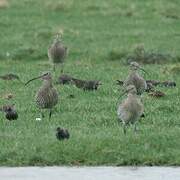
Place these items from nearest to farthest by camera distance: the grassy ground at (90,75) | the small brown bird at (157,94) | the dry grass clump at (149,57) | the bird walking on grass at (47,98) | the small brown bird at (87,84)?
the grassy ground at (90,75)
the bird walking on grass at (47,98)
the small brown bird at (157,94)
the small brown bird at (87,84)
the dry grass clump at (149,57)

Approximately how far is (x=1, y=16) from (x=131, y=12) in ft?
14.1

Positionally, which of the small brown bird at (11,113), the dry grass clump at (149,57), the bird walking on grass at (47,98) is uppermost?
the bird walking on grass at (47,98)

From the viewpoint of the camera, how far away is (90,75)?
1925cm

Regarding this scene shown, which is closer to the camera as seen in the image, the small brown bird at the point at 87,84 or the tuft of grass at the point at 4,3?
the small brown bird at the point at 87,84

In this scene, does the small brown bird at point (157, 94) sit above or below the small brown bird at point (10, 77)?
above

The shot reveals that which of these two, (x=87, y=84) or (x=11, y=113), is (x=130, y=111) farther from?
(x=87, y=84)

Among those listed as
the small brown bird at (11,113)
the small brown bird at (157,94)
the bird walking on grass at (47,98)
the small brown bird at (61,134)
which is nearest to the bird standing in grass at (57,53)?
the small brown bird at (157,94)

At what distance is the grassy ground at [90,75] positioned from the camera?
37.9 feet

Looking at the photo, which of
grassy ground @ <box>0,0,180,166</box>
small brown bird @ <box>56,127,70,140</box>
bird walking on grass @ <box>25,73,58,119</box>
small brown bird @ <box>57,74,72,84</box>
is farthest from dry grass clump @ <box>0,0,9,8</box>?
small brown bird @ <box>56,127,70,140</box>

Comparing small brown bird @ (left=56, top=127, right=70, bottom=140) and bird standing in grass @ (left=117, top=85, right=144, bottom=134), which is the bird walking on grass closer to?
bird standing in grass @ (left=117, top=85, right=144, bottom=134)

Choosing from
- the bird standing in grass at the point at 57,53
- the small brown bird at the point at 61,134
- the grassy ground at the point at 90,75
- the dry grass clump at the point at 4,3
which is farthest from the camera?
the dry grass clump at the point at 4,3

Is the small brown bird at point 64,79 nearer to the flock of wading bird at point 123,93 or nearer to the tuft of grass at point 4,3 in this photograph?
the flock of wading bird at point 123,93

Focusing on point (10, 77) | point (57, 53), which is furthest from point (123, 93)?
point (57, 53)

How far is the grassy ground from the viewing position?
11539 mm
